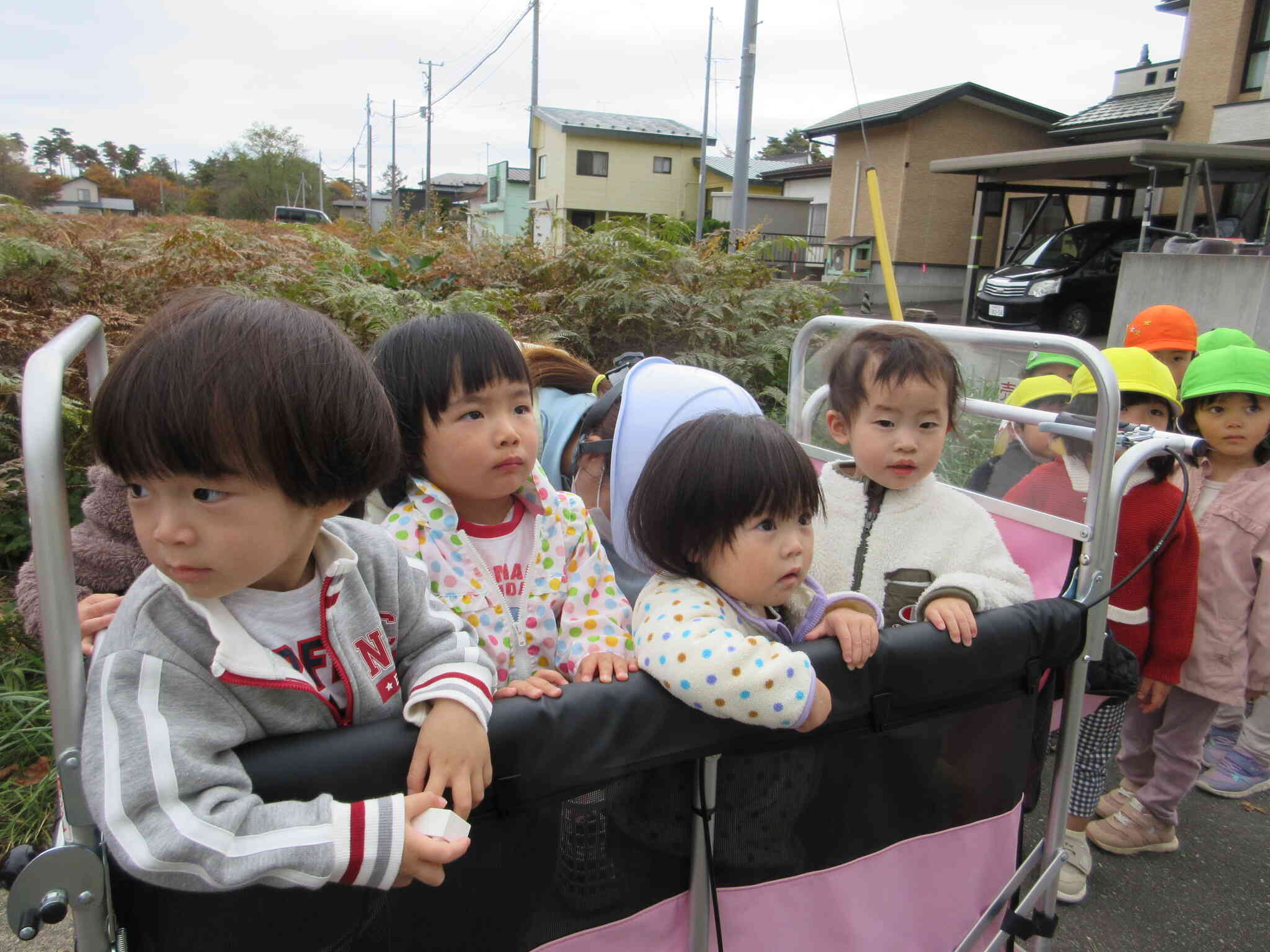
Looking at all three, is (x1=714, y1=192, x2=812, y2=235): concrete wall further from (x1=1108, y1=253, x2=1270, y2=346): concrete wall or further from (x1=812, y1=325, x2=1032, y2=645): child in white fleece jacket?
(x1=812, y1=325, x2=1032, y2=645): child in white fleece jacket

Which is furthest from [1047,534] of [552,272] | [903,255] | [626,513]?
[903,255]

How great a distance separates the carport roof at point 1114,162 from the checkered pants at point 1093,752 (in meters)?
12.4

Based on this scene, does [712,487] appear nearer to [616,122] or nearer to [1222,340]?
[1222,340]

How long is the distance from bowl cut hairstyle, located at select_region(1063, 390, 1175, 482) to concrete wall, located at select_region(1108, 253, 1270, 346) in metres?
7.62

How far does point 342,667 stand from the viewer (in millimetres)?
1080

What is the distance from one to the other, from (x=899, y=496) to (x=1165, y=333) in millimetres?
2438

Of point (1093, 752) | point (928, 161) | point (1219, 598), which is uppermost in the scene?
point (928, 161)

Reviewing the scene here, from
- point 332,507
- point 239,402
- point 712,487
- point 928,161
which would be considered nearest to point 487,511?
point 712,487

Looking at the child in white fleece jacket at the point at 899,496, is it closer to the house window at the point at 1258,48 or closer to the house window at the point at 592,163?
the house window at the point at 1258,48

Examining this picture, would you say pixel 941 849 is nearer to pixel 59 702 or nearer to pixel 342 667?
pixel 342 667

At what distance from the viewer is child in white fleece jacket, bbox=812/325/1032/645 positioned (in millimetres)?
1878

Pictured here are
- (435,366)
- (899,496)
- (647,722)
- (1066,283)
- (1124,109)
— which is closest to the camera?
(647,722)

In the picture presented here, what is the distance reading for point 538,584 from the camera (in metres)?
1.61

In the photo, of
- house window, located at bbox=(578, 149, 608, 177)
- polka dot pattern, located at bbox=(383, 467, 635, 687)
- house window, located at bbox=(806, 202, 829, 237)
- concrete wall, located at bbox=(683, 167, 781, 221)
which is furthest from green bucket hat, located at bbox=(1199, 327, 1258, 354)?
house window, located at bbox=(578, 149, 608, 177)
